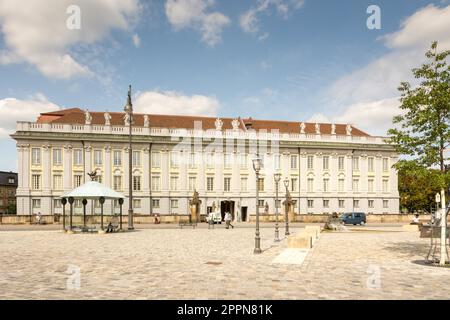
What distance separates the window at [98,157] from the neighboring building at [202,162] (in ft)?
0.44

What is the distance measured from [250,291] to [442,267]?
7.07 m

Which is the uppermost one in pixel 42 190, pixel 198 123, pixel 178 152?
pixel 198 123

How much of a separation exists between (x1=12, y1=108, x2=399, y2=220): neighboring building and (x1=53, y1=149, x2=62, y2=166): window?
0.13m

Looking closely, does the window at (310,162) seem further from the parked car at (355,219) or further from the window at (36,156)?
the window at (36,156)

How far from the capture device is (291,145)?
6297 cm

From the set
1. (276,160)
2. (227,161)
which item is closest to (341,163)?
(276,160)

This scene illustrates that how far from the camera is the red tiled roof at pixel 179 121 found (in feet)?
194

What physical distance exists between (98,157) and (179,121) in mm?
12989

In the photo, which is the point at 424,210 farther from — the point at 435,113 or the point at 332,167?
the point at 435,113

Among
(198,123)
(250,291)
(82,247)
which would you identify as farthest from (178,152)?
(250,291)

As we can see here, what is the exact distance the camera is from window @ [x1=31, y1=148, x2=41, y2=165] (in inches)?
2195

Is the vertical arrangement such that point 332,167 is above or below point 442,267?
above

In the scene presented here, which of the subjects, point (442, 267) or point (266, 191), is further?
point (266, 191)

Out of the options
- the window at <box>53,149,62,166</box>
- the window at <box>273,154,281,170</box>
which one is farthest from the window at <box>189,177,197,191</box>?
the window at <box>53,149,62,166</box>
